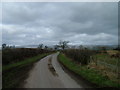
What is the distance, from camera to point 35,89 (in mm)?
9062

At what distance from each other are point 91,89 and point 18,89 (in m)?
4.52

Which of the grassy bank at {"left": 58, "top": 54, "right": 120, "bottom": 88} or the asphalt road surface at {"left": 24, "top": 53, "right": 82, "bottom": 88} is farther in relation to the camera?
the asphalt road surface at {"left": 24, "top": 53, "right": 82, "bottom": 88}

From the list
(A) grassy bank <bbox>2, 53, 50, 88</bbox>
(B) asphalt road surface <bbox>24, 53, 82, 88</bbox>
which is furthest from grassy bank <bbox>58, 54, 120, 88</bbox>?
(A) grassy bank <bbox>2, 53, 50, 88</bbox>

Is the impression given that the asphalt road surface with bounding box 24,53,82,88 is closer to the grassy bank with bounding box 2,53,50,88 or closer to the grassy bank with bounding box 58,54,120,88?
the grassy bank with bounding box 2,53,50,88

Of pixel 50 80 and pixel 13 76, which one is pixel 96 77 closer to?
pixel 50 80

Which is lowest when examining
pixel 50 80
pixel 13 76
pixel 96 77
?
pixel 13 76

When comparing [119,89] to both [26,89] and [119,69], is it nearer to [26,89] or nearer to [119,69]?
[119,69]

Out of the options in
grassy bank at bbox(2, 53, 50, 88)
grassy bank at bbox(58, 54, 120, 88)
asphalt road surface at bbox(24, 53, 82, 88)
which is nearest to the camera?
grassy bank at bbox(58, 54, 120, 88)

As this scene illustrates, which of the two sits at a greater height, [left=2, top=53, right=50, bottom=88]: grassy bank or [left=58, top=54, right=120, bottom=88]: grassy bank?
[left=58, top=54, right=120, bottom=88]: grassy bank

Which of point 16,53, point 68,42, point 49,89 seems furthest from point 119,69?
point 68,42

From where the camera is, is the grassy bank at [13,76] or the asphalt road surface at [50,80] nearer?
the asphalt road surface at [50,80]

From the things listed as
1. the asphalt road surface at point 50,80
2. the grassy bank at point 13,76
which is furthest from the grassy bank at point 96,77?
the grassy bank at point 13,76

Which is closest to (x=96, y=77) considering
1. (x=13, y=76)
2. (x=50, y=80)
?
(x=50, y=80)

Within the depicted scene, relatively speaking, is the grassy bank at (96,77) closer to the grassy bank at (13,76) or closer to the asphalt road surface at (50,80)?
the asphalt road surface at (50,80)
